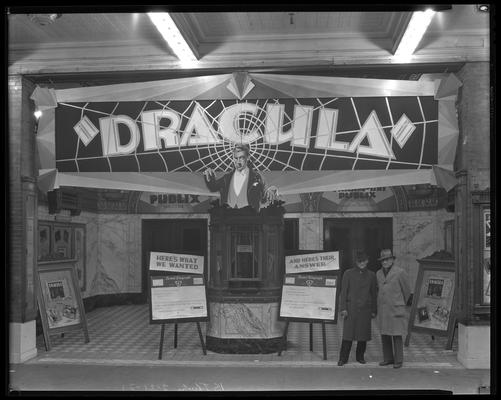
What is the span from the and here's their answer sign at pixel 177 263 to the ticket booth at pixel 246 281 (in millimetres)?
243

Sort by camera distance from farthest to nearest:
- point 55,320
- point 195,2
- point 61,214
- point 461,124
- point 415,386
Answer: point 61,214
point 55,320
point 461,124
point 415,386
point 195,2

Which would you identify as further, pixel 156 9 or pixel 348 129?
pixel 348 129

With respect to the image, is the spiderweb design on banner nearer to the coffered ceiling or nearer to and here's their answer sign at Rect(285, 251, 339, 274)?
the coffered ceiling

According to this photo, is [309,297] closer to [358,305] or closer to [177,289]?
[358,305]

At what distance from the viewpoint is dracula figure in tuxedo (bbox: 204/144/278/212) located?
783 centimetres

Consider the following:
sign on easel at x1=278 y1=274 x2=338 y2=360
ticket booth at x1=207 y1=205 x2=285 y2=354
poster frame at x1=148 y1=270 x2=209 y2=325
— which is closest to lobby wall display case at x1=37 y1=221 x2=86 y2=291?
poster frame at x1=148 y1=270 x2=209 y2=325

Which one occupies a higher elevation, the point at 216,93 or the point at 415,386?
the point at 216,93

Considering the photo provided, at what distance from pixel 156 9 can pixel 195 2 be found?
0.44 meters

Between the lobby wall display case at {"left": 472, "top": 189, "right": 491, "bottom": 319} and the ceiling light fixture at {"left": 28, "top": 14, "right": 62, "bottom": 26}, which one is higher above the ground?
the ceiling light fixture at {"left": 28, "top": 14, "right": 62, "bottom": 26}

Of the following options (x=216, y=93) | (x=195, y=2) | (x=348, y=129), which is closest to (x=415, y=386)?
(x=348, y=129)

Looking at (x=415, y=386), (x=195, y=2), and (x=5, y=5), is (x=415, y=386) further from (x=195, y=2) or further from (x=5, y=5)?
(x=5, y=5)

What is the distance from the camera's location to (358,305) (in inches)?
294

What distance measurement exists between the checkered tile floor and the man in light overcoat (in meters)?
0.26

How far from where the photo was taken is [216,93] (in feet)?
25.4
